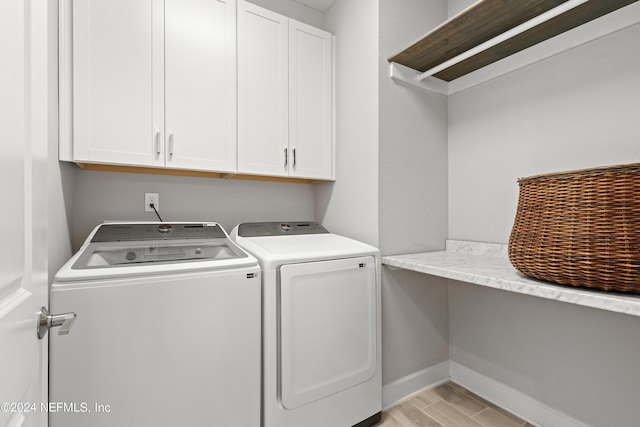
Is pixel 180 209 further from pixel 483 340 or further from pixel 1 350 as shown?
pixel 483 340

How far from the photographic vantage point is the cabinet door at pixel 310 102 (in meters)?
2.07

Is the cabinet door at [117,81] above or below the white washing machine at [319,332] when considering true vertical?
above

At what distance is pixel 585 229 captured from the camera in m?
1.04

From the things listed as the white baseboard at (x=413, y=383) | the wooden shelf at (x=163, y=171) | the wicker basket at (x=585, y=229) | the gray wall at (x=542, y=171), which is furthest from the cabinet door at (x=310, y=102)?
the white baseboard at (x=413, y=383)

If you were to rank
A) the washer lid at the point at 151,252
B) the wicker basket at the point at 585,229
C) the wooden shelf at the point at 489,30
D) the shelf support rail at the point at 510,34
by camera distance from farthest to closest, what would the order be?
the wooden shelf at the point at 489,30 → the shelf support rail at the point at 510,34 → the washer lid at the point at 151,252 → the wicker basket at the point at 585,229

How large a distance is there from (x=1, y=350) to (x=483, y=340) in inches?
90.2

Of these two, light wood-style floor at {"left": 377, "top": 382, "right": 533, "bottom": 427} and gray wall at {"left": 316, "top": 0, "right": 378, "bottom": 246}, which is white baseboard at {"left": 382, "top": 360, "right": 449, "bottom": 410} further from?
gray wall at {"left": 316, "top": 0, "right": 378, "bottom": 246}

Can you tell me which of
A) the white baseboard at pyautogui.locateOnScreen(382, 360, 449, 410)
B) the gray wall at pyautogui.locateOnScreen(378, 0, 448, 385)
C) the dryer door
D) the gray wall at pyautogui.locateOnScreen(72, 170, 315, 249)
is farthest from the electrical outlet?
the white baseboard at pyautogui.locateOnScreen(382, 360, 449, 410)

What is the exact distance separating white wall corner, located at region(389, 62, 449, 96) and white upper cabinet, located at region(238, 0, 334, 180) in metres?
0.50

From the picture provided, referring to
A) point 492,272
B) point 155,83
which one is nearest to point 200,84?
point 155,83

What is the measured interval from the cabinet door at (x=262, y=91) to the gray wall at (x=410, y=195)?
65 cm

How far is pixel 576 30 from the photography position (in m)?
1.55

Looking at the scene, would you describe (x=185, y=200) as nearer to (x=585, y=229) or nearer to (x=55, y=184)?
(x=55, y=184)

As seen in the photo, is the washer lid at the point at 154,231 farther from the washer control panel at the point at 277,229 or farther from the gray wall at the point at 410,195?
the gray wall at the point at 410,195
